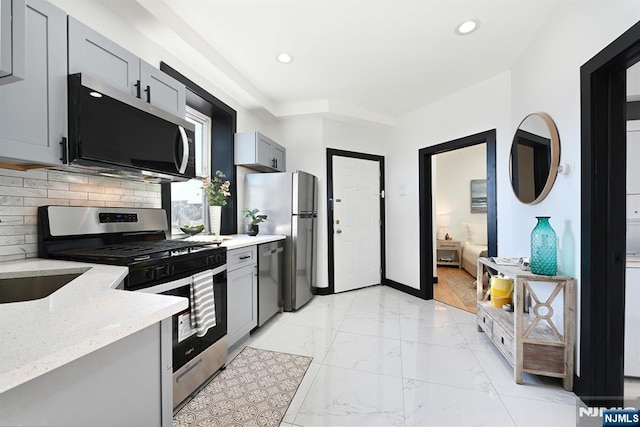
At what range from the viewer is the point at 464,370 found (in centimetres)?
199

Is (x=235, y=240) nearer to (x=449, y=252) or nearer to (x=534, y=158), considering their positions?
(x=534, y=158)

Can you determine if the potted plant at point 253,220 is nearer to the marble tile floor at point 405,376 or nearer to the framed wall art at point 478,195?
the marble tile floor at point 405,376

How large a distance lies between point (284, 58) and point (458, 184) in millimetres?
4830

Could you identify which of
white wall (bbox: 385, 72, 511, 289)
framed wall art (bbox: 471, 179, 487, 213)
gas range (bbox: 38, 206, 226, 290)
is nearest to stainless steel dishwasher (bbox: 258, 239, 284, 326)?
gas range (bbox: 38, 206, 226, 290)

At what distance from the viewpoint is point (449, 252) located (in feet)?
19.0

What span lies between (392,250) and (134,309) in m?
3.80

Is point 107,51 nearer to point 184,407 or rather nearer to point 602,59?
point 184,407

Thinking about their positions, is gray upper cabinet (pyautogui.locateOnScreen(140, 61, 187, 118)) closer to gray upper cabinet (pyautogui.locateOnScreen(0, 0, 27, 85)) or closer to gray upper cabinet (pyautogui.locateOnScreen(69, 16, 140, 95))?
gray upper cabinet (pyautogui.locateOnScreen(69, 16, 140, 95))

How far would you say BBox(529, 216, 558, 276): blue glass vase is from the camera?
1.85 metres

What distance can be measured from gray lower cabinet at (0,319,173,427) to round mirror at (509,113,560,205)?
248 centimetres

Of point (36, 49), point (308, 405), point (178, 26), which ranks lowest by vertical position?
point (308, 405)

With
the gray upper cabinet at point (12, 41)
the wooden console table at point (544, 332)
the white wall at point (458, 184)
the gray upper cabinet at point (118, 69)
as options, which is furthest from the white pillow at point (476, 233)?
the gray upper cabinet at point (12, 41)

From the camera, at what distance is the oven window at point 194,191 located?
2559 mm

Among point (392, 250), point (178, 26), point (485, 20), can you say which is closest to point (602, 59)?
point (485, 20)
